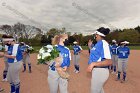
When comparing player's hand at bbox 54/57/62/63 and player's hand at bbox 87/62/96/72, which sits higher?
player's hand at bbox 54/57/62/63

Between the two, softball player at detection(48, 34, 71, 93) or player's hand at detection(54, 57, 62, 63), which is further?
softball player at detection(48, 34, 71, 93)

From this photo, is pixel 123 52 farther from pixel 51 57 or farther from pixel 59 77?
pixel 51 57

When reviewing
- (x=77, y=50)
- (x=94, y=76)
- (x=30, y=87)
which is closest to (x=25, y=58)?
(x=77, y=50)

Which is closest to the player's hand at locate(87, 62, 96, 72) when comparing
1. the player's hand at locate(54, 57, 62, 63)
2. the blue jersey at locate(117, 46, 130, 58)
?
the player's hand at locate(54, 57, 62, 63)

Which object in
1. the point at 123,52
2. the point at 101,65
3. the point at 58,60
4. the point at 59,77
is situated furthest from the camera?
the point at 123,52

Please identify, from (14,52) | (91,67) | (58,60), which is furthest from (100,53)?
(14,52)

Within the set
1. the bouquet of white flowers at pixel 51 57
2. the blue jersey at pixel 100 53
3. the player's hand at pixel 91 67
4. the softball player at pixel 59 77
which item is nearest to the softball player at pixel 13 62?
the softball player at pixel 59 77

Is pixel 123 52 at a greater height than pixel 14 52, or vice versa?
pixel 14 52

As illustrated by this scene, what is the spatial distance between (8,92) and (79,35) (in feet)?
245

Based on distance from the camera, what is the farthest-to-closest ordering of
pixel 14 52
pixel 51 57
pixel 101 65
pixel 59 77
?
pixel 14 52
pixel 59 77
pixel 51 57
pixel 101 65

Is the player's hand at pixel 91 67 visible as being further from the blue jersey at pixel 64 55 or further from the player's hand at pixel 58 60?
the blue jersey at pixel 64 55

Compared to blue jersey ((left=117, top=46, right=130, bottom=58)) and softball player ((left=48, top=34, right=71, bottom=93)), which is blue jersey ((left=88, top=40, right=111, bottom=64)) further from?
blue jersey ((left=117, top=46, right=130, bottom=58))

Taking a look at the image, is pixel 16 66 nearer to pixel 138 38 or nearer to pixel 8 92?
pixel 8 92

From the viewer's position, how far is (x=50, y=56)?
18.0ft
